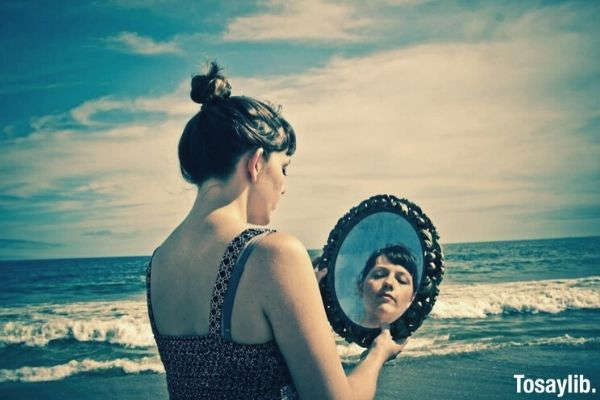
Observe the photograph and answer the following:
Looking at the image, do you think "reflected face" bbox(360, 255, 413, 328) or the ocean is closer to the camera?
"reflected face" bbox(360, 255, 413, 328)

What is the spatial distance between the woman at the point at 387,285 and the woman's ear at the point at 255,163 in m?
0.99

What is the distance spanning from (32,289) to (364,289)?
101ft

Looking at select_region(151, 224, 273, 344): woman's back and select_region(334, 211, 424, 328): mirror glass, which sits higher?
select_region(151, 224, 273, 344): woman's back

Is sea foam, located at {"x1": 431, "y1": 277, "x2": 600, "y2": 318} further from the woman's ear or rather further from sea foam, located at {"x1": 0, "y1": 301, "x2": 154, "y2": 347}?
the woman's ear

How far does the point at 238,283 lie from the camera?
1267mm

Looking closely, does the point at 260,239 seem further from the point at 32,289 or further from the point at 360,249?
the point at 32,289

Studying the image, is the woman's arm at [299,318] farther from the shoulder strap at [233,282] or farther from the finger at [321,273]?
the finger at [321,273]

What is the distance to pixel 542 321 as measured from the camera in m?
11.6

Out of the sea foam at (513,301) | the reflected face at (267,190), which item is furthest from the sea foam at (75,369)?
the reflected face at (267,190)

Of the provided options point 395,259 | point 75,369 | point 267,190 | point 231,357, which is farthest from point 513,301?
point 231,357

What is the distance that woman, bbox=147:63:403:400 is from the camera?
1.23 metres

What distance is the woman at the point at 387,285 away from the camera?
2162 mm

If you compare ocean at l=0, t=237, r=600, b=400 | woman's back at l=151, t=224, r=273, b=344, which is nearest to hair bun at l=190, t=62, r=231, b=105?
woman's back at l=151, t=224, r=273, b=344

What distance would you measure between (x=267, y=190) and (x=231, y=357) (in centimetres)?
44
